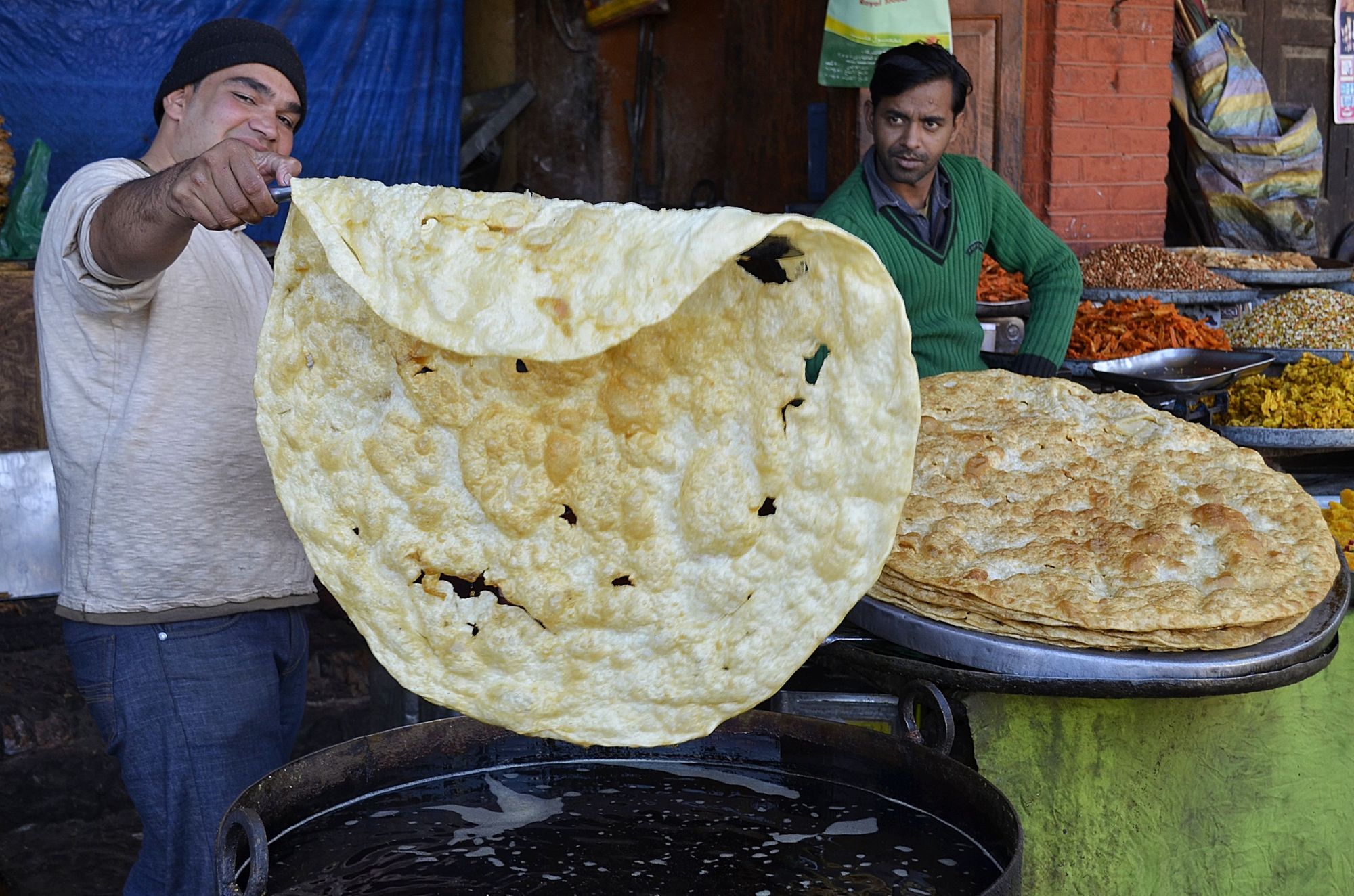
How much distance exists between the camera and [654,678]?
1.69 metres

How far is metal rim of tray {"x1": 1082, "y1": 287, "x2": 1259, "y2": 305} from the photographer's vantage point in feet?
15.5

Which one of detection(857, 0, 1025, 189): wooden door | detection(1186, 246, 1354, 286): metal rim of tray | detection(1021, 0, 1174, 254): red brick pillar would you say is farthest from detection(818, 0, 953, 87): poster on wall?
detection(1186, 246, 1354, 286): metal rim of tray

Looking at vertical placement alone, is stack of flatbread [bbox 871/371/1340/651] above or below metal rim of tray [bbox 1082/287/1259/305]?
below

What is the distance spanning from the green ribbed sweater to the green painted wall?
4.50 feet

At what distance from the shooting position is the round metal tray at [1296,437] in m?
3.44

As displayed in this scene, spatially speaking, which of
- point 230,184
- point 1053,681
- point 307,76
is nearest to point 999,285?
point 307,76

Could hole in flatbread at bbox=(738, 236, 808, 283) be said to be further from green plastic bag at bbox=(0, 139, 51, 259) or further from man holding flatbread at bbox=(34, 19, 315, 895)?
green plastic bag at bbox=(0, 139, 51, 259)

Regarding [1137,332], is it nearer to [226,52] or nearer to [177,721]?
[226,52]

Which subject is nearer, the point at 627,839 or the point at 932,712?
the point at 627,839

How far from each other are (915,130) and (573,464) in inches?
85.7

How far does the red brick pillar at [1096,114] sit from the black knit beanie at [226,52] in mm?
3895

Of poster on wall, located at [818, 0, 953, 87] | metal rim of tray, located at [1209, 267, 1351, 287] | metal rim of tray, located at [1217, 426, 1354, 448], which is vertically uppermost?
poster on wall, located at [818, 0, 953, 87]

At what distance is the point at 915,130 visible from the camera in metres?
3.48

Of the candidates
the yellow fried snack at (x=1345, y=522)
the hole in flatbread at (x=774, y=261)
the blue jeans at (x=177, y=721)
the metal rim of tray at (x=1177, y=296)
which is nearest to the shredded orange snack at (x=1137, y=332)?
the metal rim of tray at (x=1177, y=296)
